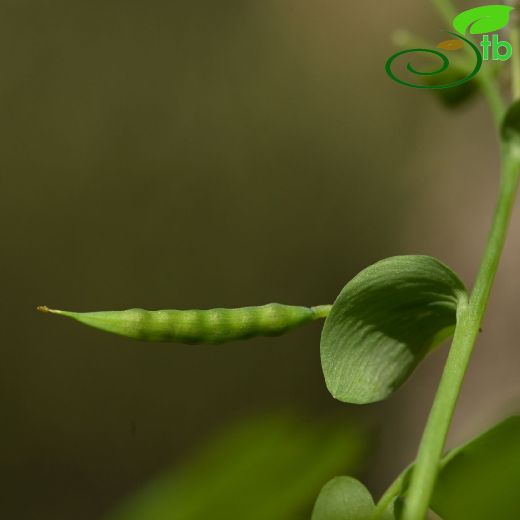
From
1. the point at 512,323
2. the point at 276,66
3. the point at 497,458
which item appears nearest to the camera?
the point at 497,458

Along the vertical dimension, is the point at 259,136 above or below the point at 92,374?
above

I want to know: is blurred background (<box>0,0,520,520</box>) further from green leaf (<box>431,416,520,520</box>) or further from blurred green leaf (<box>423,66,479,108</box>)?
green leaf (<box>431,416,520,520</box>)

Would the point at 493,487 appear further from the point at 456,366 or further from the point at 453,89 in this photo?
the point at 453,89

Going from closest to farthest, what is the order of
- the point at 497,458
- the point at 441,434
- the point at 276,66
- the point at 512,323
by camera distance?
the point at 497,458
the point at 441,434
the point at 276,66
the point at 512,323

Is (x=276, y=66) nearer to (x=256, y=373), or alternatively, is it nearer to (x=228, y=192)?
(x=228, y=192)

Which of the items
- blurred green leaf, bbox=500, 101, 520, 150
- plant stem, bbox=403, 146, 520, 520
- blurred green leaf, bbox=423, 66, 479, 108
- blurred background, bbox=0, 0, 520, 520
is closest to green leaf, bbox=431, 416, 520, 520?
plant stem, bbox=403, 146, 520, 520

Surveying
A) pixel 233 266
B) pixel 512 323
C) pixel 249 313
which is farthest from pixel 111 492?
pixel 249 313
